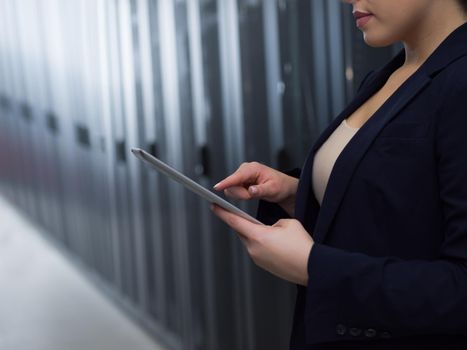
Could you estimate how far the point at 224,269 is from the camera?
3053mm

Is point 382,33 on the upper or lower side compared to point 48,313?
upper

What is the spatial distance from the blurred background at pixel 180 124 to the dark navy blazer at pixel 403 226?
100 centimetres

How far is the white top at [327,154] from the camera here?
1219mm

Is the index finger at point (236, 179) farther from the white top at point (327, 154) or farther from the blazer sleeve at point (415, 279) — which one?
the blazer sleeve at point (415, 279)

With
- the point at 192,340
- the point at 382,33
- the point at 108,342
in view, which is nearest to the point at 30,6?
Result: the point at 108,342

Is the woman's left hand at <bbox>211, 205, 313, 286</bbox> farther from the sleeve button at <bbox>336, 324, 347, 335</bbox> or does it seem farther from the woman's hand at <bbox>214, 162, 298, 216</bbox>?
the woman's hand at <bbox>214, 162, 298, 216</bbox>

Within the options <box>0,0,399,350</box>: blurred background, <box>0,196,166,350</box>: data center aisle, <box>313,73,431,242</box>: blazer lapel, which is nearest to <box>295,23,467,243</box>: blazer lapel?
<box>313,73,431,242</box>: blazer lapel

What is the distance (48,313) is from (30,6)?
112 inches

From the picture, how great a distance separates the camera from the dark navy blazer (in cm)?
100

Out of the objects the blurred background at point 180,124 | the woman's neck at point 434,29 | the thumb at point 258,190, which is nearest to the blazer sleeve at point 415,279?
the woman's neck at point 434,29

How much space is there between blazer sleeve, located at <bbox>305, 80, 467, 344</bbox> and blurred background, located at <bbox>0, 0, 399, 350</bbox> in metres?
1.07

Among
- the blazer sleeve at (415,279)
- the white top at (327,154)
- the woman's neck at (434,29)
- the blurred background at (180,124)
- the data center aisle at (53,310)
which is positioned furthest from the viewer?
the data center aisle at (53,310)

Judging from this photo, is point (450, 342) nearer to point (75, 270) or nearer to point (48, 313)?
point (48, 313)

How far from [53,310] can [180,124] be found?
72.0 inches
